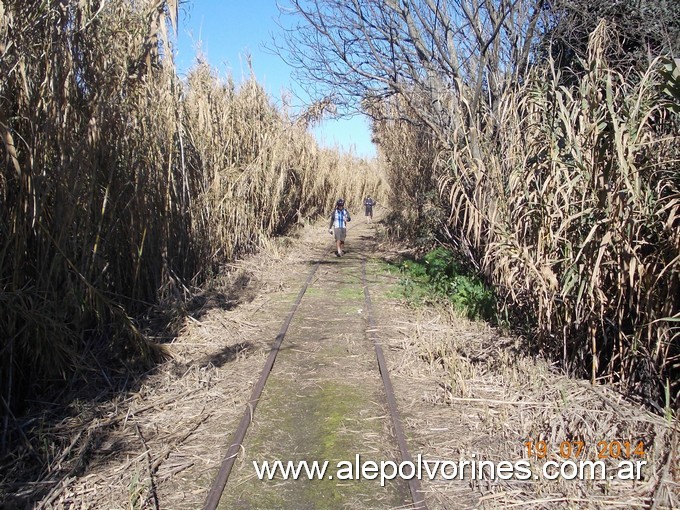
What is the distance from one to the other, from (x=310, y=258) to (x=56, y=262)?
9156mm

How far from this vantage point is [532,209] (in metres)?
4.73

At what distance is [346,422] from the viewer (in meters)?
4.42

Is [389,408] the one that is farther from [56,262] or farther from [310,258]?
[310,258]

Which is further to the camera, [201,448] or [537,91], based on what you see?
[537,91]

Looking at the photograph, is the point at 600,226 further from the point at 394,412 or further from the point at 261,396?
the point at 261,396

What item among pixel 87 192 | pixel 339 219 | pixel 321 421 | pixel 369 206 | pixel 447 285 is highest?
pixel 369 206

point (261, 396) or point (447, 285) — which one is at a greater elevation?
point (447, 285)

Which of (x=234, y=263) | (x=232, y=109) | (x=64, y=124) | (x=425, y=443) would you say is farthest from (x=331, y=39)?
(x=425, y=443)
